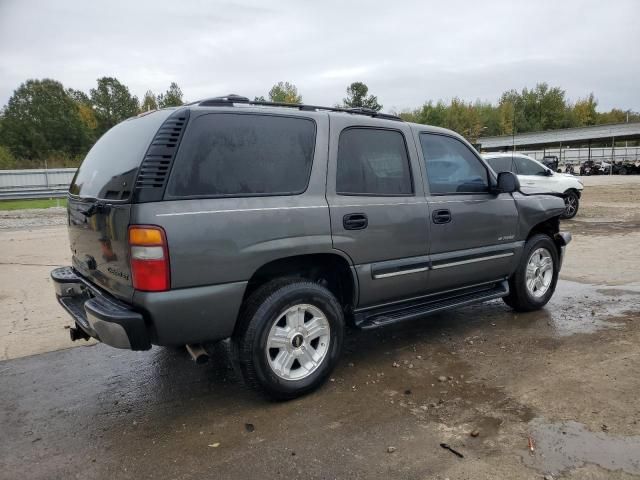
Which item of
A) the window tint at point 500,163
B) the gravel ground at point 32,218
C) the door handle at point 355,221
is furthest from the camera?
the gravel ground at point 32,218

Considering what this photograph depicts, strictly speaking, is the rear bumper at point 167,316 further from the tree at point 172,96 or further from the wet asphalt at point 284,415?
the tree at point 172,96

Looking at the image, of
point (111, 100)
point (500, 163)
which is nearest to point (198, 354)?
point (500, 163)

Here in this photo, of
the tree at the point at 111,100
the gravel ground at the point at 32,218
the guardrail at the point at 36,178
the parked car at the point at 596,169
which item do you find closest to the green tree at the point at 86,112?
the tree at the point at 111,100

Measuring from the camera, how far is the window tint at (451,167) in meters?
4.19

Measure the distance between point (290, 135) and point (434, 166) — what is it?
145 cm

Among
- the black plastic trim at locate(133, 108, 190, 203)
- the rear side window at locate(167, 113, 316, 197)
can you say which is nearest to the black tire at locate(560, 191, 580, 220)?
the rear side window at locate(167, 113, 316, 197)

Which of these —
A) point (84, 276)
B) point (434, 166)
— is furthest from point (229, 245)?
point (434, 166)

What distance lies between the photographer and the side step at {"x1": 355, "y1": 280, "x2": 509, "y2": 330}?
3.77 m

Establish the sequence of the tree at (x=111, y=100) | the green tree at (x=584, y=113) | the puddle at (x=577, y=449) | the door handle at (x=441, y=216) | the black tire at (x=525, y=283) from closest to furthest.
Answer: the puddle at (x=577, y=449) < the door handle at (x=441, y=216) < the black tire at (x=525, y=283) < the tree at (x=111, y=100) < the green tree at (x=584, y=113)

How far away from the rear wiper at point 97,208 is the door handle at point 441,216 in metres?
2.46

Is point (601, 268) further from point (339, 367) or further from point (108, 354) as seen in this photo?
point (108, 354)

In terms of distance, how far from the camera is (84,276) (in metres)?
3.67

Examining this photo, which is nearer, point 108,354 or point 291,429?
point 291,429

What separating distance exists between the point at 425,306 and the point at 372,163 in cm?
131
